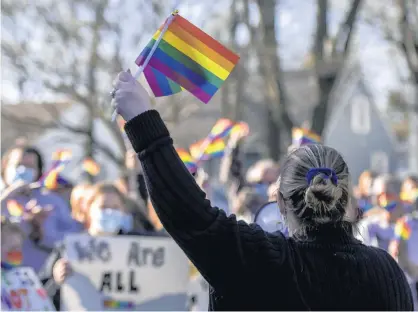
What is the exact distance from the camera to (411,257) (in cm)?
536

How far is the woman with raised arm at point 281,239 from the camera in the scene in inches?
78.8

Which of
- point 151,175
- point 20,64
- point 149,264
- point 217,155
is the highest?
point 20,64

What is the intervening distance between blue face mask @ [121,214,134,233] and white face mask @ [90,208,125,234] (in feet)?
0.05

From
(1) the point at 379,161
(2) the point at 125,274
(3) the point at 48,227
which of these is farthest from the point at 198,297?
(1) the point at 379,161

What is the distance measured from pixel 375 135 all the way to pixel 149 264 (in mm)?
40283

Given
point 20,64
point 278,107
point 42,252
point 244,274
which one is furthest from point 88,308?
point 20,64

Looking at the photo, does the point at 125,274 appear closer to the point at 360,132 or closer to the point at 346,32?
the point at 346,32

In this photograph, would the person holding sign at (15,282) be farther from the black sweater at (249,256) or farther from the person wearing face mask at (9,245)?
the black sweater at (249,256)

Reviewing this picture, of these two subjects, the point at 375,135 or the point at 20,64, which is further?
the point at 375,135

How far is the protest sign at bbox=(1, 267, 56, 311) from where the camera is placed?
4.36m

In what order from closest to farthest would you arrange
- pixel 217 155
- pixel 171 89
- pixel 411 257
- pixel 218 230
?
pixel 218 230, pixel 171 89, pixel 411 257, pixel 217 155

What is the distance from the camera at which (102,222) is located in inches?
206

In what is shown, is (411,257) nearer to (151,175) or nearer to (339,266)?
(339,266)

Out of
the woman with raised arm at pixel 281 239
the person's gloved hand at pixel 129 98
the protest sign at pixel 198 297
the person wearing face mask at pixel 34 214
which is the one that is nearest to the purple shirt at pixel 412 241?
the protest sign at pixel 198 297
